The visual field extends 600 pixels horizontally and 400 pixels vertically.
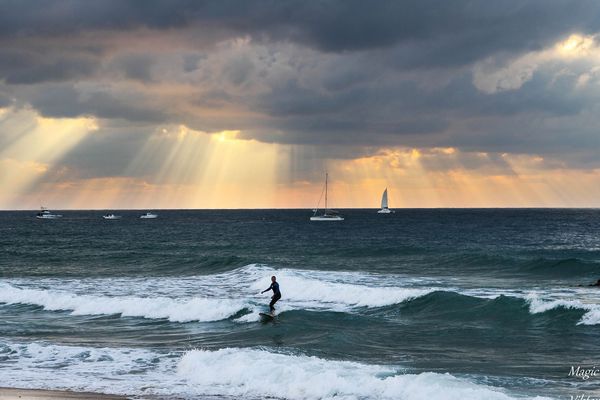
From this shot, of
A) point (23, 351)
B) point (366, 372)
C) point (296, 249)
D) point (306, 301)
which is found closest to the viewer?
point (366, 372)

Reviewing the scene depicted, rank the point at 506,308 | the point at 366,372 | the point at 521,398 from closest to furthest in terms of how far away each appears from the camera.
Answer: the point at 521,398 → the point at 366,372 → the point at 506,308

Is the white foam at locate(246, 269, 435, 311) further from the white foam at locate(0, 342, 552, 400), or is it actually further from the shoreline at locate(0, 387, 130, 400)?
the shoreline at locate(0, 387, 130, 400)

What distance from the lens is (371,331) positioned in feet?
85.5

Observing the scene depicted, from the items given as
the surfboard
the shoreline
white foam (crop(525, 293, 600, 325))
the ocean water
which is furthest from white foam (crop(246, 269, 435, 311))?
the shoreline

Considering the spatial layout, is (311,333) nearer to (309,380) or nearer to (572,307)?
(309,380)

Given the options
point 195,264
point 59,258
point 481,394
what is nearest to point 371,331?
point 481,394

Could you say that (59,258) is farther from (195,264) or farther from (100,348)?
(100,348)

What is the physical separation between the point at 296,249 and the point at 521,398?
58.2 m

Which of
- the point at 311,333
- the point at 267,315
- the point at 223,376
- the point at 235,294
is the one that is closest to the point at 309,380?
the point at 223,376

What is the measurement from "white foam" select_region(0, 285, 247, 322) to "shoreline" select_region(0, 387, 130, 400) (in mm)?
11924

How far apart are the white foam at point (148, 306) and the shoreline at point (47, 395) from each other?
39.1 feet

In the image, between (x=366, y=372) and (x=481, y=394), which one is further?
(x=366, y=372)

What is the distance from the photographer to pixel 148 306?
102 feet

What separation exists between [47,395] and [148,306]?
14301 mm
